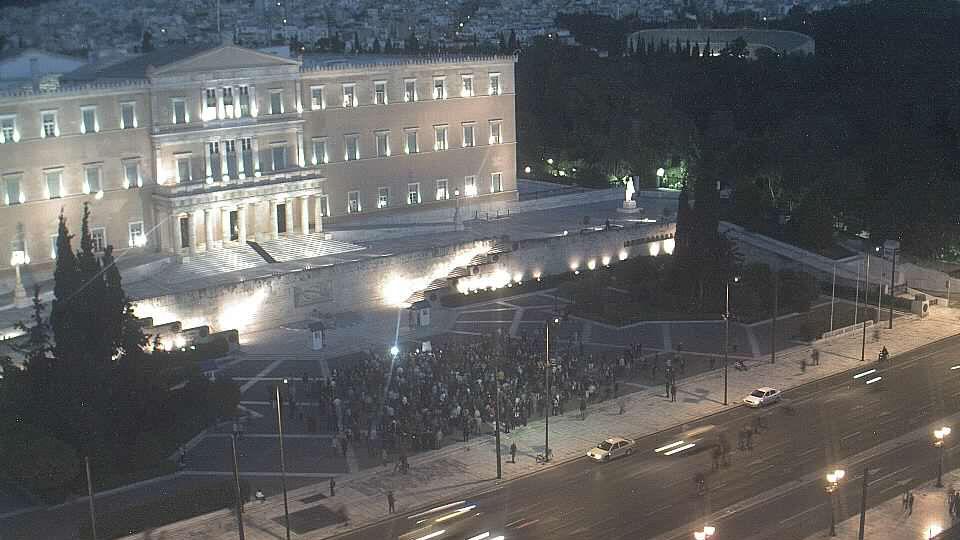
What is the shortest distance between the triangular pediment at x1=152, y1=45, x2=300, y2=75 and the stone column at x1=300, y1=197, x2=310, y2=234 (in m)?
7.85

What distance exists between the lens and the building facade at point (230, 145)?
63781mm

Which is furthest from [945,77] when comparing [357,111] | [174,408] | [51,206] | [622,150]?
[174,408]

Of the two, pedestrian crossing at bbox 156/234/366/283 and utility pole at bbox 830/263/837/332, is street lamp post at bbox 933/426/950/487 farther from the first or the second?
pedestrian crossing at bbox 156/234/366/283

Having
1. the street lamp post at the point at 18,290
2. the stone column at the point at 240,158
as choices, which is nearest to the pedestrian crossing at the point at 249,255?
the stone column at the point at 240,158

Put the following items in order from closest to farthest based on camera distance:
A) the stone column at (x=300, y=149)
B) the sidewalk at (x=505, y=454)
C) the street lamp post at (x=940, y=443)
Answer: the sidewalk at (x=505, y=454) < the street lamp post at (x=940, y=443) < the stone column at (x=300, y=149)

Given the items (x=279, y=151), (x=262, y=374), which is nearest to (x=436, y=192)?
(x=279, y=151)

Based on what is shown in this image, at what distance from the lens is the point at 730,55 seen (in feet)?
365

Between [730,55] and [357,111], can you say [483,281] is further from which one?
[730,55]

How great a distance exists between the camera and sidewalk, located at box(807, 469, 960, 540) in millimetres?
37938

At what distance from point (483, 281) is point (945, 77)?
57.3 metres

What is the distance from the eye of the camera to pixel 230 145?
69.6 meters

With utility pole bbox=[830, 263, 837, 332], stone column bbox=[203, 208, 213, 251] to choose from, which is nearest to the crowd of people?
utility pole bbox=[830, 263, 837, 332]

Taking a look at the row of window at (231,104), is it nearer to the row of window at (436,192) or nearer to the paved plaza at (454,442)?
the row of window at (436,192)

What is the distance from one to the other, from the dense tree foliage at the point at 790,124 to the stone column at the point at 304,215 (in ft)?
74.7
